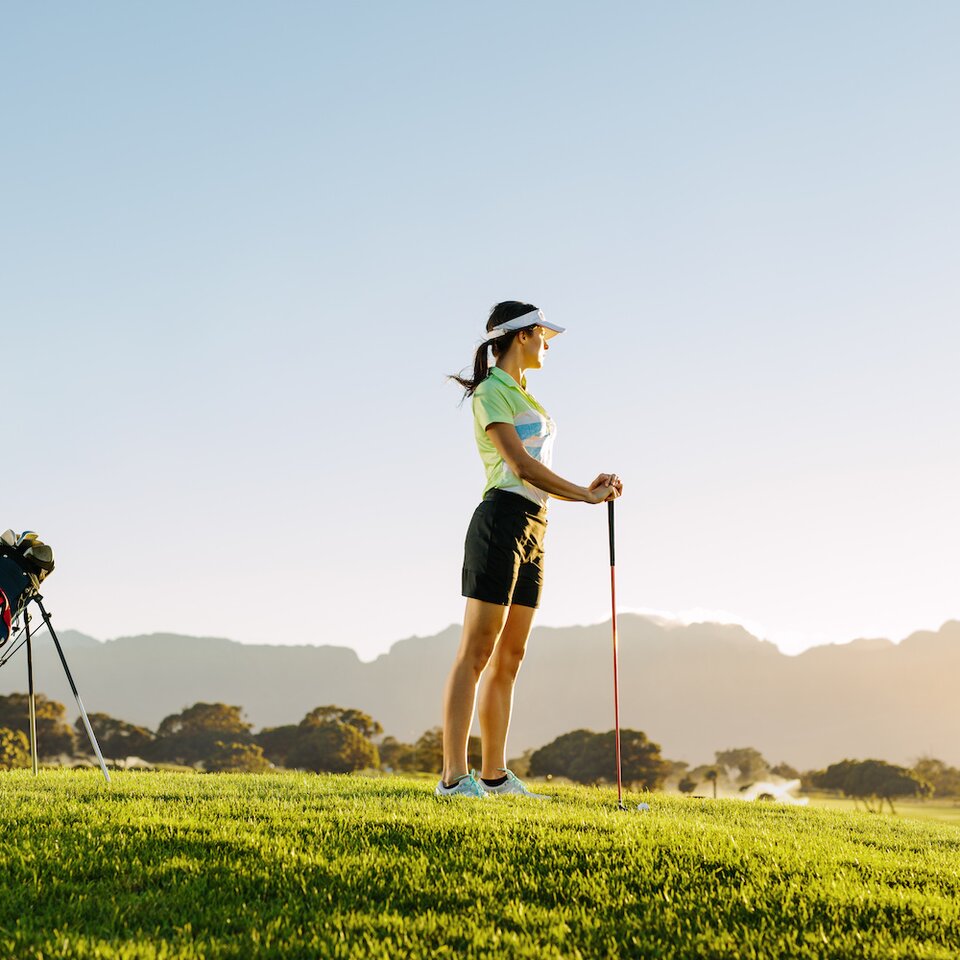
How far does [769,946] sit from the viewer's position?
358cm

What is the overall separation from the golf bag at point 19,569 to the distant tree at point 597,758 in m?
60.7

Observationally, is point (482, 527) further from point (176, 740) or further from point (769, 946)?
point (176, 740)

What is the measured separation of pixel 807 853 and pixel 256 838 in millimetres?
2902

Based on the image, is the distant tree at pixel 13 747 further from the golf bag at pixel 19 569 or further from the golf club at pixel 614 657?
the golf club at pixel 614 657

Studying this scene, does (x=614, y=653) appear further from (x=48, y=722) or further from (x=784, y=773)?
(x=784, y=773)

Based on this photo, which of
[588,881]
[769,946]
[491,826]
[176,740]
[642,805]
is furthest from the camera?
[176,740]

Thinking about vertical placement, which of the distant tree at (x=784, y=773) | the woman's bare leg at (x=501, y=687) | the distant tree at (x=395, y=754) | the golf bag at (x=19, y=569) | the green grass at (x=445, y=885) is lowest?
the distant tree at (x=784, y=773)

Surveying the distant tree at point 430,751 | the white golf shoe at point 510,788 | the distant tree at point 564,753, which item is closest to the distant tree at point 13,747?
the distant tree at point 430,751

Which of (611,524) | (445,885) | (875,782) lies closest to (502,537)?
(611,524)

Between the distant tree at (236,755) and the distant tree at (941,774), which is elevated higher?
the distant tree at (236,755)

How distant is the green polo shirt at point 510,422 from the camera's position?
658 centimetres

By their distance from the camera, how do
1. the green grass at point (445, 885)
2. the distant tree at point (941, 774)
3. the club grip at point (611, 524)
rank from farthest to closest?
the distant tree at point (941, 774), the club grip at point (611, 524), the green grass at point (445, 885)

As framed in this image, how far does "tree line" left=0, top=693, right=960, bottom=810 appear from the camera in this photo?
64000 millimetres

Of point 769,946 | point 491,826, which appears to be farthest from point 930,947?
point 491,826
